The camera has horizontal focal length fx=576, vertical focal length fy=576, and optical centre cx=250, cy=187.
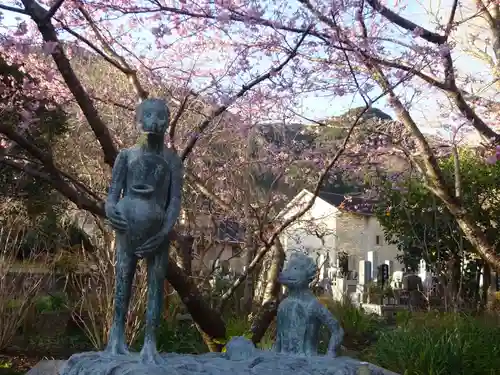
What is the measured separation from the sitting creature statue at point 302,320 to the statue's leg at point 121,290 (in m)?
0.90

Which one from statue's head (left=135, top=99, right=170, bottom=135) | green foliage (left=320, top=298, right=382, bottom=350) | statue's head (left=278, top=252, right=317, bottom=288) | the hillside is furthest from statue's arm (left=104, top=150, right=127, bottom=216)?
green foliage (left=320, top=298, right=382, bottom=350)

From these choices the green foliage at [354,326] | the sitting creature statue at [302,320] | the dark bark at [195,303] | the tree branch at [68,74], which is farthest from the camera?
the green foliage at [354,326]

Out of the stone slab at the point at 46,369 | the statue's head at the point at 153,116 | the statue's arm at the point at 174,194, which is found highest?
the statue's head at the point at 153,116

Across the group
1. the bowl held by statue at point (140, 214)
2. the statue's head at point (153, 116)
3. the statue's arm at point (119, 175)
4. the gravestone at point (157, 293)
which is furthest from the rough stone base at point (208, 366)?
the statue's head at point (153, 116)

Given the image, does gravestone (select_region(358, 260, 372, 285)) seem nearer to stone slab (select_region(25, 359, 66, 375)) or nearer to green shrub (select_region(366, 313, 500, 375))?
green shrub (select_region(366, 313, 500, 375))

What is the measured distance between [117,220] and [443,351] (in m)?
5.01

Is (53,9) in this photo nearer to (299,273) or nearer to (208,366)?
(299,273)

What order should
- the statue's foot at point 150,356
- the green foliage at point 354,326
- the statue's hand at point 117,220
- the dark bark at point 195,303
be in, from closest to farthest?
the statue's foot at point 150,356 → the statue's hand at point 117,220 → the dark bark at point 195,303 → the green foliage at point 354,326

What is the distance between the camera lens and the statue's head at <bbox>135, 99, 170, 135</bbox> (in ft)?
9.93

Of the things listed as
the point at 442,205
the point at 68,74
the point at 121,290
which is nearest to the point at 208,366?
the point at 121,290

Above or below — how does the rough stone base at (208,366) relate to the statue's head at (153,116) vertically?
below

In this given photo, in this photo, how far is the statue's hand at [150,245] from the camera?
2.99m

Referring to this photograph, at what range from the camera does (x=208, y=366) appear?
112 inches

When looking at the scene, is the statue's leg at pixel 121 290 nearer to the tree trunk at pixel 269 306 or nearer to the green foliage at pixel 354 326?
the tree trunk at pixel 269 306
